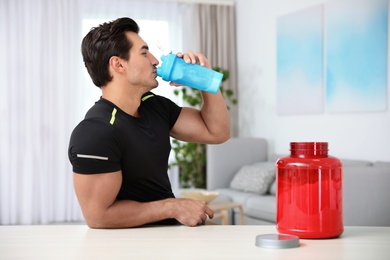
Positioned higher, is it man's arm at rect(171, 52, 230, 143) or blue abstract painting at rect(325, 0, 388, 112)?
blue abstract painting at rect(325, 0, 388, 112)

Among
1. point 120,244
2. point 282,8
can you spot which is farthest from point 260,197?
point 120,244

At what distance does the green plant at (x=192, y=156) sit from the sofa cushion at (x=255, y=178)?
75 cm

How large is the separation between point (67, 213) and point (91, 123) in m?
4.33

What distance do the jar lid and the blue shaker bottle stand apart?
486mm

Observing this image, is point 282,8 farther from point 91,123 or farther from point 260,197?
point 91,123

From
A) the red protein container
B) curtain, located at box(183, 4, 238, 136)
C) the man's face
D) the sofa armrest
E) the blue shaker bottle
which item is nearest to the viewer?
the red protein container

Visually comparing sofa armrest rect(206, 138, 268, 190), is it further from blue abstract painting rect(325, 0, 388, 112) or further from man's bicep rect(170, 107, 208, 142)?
man's bicep rect(170, 107, 208, 142)

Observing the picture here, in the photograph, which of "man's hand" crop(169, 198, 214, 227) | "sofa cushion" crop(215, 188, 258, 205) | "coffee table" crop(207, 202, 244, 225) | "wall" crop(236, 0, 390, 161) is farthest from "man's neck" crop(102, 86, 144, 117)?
"sofa cushion" crop(215, 188, 258, 205)

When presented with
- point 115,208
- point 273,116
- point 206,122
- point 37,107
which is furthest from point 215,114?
point 37,107

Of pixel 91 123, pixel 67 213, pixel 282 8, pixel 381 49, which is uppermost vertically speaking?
pixel 282 8

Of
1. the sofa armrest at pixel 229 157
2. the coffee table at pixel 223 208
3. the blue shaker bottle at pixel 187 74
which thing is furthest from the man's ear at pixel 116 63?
the sofa armrest at pixel 229 157

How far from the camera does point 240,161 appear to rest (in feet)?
18.5

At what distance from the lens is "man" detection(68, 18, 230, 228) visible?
5.31ft

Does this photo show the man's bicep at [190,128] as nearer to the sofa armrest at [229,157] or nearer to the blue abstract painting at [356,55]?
the blue abstract painting at [356,55]
